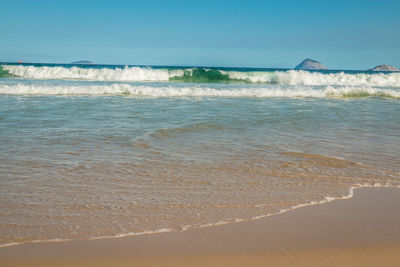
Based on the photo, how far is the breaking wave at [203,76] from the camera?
103ft

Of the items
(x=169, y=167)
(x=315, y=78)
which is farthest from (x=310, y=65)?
(x=169, y=167)

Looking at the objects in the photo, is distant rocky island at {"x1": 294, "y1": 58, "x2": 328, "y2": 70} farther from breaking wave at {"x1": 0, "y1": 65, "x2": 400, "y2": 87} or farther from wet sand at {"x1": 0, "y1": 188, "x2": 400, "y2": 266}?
wet sand at {"x1": 0, "y1": 188, "x2": 400, "y2": 266}

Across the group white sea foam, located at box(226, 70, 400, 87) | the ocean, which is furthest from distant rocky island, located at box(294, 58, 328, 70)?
the ocean

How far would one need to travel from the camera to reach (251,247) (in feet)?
8.27

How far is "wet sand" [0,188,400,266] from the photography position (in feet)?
7.59

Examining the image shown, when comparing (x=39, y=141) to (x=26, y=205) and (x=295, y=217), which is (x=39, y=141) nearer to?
(x=26, y=205)

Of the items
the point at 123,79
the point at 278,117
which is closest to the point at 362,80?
the point at 123,79

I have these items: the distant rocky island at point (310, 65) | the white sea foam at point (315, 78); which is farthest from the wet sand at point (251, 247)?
the distant rocky island at point (310, 65)

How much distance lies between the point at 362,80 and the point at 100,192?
3487 centimetres

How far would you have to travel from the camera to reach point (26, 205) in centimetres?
316

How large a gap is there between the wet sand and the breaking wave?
2891 centimetres

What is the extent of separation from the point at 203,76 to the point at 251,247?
3113 cm

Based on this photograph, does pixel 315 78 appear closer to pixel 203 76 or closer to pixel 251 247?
pixel 203 76

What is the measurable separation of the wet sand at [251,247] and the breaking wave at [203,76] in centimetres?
2891
